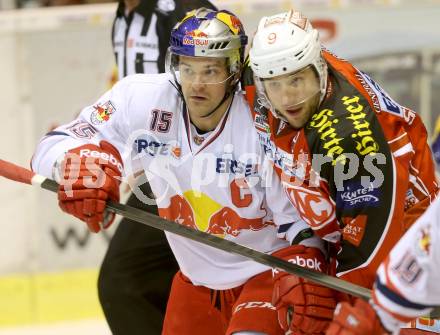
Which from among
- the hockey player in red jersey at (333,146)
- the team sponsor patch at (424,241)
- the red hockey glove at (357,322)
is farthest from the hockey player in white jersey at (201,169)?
the team sponsor patch at (424,241)

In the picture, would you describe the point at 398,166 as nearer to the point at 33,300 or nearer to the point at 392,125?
the point at 392,125

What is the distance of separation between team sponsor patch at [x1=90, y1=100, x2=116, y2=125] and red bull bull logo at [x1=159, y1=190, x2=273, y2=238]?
0.99 feet

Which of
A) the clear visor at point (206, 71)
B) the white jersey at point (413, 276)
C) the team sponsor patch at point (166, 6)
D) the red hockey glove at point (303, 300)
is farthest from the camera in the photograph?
the team sponsor patch at point (166, 6)

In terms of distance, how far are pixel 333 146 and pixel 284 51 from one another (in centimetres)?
28

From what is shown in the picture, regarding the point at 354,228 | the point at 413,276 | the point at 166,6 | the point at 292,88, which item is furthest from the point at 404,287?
the point at 166,6

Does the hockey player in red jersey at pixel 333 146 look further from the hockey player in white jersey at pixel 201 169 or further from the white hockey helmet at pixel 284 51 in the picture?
the hockey player in white jersey at pixel 201 169

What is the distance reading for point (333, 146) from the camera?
2.87 meters

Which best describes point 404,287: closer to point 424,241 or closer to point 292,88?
point 424,241

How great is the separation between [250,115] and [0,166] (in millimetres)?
731

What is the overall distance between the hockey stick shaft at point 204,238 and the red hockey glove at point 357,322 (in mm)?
280

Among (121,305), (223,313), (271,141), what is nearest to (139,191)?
(121,305)

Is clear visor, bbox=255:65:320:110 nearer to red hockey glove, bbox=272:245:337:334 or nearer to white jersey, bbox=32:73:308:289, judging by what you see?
white jersey, bbox=32:73:308:289

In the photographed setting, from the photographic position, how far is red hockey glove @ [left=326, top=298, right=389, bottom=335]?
252 centimetres

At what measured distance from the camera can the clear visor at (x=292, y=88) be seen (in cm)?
293
